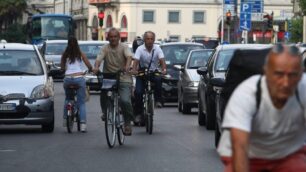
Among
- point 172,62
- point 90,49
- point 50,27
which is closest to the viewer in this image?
point 172,62

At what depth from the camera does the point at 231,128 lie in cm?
595

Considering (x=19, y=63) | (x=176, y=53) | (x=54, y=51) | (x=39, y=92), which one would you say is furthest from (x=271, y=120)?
(x=54, y=51)

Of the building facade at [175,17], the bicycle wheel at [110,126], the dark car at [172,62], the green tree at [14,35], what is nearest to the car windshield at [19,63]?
the bicycle wheel at [110,126]

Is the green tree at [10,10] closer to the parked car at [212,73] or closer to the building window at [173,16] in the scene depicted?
the building window at [173,16]

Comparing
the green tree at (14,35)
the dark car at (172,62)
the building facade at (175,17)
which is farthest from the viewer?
the building facade at (175,17)

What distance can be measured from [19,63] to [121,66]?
10.2 feet

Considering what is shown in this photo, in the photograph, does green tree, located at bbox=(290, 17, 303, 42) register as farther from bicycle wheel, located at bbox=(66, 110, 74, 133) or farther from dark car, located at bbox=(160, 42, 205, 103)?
bicycle wheel, located at bbox=(66, 110, 74, 133)

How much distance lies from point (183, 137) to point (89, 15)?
106 metres

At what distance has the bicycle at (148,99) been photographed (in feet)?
58.7

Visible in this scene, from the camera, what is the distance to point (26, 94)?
59.3ft

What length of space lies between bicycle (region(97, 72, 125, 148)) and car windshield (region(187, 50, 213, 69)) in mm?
9092

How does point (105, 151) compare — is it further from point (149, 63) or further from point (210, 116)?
point (210, 116)

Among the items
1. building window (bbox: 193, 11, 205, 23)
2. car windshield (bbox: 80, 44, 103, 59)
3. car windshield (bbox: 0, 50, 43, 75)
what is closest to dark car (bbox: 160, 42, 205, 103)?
car windshield (bbox: 80, 44, 103, 59)

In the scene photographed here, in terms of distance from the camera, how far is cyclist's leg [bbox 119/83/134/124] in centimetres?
1611
